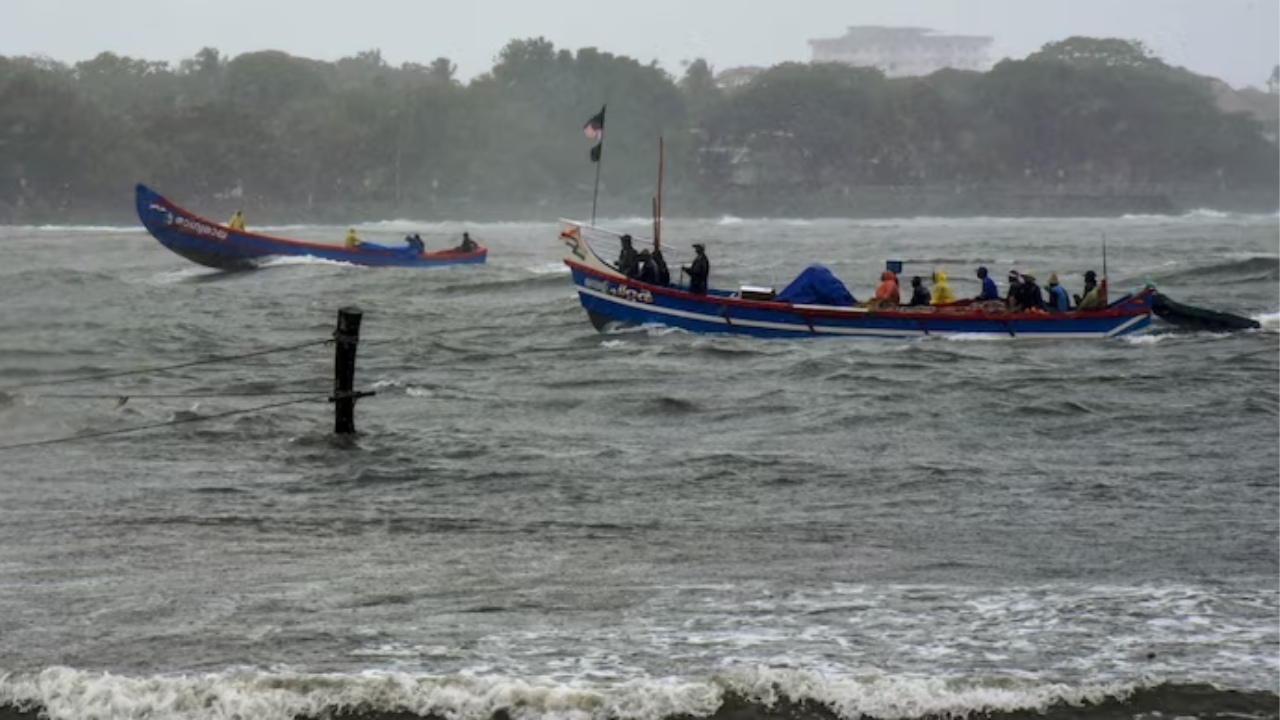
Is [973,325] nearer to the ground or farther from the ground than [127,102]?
nearer to the ground

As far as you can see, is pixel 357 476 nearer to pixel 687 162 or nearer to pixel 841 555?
pixel 841 555

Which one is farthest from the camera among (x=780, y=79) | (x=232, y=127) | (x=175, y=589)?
(x=780, y=79)

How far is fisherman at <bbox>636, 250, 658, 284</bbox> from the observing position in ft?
104

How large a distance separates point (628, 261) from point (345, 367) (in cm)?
1274

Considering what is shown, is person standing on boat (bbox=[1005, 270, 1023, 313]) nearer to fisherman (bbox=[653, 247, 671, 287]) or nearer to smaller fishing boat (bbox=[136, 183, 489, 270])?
fisherman (bbox=[653, 247, 671, 287])

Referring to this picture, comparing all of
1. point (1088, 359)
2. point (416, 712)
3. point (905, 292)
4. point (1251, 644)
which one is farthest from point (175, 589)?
point (905, 292)

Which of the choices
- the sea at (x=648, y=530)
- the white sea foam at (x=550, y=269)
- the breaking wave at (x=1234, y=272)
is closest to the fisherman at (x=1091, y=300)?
the sea at (x=648, y=530)

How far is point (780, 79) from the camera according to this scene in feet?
520

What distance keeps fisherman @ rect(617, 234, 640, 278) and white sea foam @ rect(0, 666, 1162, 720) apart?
71.0 ft

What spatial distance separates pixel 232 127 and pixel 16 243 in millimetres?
56232

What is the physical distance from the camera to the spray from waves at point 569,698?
33.3 feet

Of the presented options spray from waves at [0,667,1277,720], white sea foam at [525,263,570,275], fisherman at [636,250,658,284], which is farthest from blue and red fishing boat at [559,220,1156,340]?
white sea foam at [525,263,570,275]

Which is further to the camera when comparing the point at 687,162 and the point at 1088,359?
the point at 687,162

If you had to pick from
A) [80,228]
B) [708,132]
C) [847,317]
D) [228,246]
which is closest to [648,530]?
[847,317]
